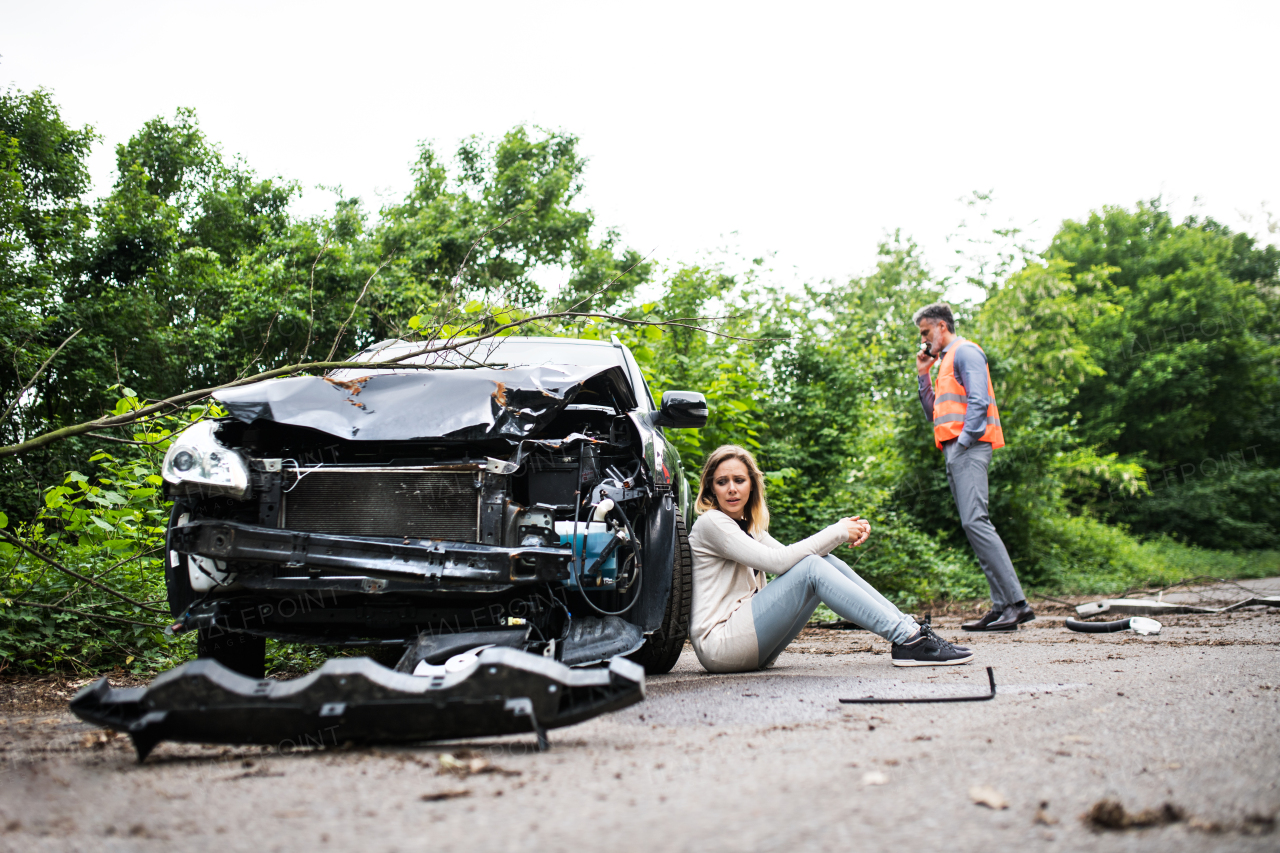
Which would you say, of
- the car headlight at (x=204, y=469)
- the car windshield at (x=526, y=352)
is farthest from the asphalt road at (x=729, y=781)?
the car windshield at (x=526, y=352)

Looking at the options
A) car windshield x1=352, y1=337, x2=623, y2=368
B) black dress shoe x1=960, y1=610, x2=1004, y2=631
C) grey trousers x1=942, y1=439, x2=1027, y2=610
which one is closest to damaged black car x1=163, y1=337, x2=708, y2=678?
car windshield x1=352, y1=337, x2=623, y2=368

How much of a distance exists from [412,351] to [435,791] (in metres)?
2.70

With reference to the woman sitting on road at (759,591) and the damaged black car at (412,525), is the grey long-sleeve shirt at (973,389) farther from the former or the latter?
the damaged black car at (412,525)

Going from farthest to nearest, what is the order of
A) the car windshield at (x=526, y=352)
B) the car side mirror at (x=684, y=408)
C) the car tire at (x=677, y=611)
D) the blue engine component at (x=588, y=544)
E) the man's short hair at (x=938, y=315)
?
1. the man's short hair at (x=938, y=315)
2. the car windshield at (x=526, y=352)
3. the car side mirror at (x=684, y=408)
4. the car tire at (x=677, y=611)
5. the blue engine component at (x=588, y=544)

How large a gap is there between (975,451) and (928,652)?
2.52 metres

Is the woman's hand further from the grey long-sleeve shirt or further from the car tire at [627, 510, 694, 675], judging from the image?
the grey long-sleeve shirt

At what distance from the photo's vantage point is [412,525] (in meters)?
3.10

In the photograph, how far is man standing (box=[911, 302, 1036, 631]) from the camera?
5621mm

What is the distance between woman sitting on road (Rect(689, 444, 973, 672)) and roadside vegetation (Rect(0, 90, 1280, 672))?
1091 mm

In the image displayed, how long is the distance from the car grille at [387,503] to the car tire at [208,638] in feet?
1.52

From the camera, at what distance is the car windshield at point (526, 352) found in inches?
173

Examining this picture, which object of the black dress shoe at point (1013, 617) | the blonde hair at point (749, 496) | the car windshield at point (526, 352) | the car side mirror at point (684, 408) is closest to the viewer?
the blonde hair at point (749, 496)

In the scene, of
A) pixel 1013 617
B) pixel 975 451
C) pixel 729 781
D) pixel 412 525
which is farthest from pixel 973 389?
pixel 729 781

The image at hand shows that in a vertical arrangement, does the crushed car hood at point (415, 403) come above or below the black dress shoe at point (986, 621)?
above
